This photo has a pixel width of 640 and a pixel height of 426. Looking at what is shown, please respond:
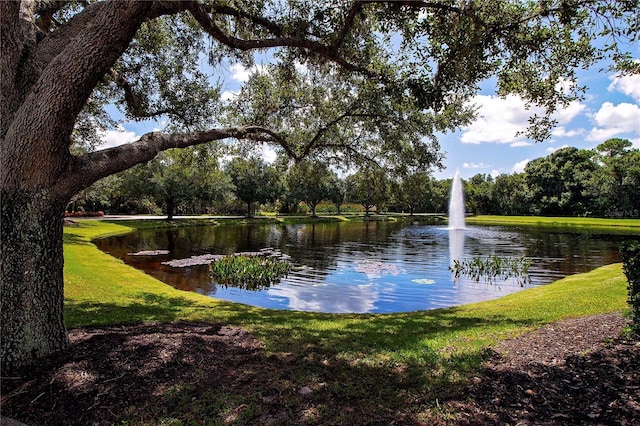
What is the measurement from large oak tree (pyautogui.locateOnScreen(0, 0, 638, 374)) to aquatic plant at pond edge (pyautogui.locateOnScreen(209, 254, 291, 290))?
24.7ft

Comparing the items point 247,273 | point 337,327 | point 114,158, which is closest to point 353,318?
point 337,327

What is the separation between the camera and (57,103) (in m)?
3.91

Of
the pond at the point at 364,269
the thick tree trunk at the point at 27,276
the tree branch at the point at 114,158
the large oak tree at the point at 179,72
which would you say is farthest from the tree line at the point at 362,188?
the thick tree trunk at the point at 27,276

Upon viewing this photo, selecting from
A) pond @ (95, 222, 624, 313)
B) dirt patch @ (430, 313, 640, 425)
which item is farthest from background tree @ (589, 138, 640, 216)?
dirt patch @ (430, 313, 640, 425)

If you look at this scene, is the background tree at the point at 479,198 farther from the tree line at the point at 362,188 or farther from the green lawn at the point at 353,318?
the green lawn at the point at 353,318

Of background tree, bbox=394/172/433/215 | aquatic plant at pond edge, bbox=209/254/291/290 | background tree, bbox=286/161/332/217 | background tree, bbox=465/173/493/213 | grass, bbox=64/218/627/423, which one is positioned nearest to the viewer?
grass, bbox=64/218/627/423

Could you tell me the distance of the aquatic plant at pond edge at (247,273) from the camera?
51.2 feet

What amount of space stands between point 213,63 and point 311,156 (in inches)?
197

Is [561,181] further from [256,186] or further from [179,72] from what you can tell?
[179,72]

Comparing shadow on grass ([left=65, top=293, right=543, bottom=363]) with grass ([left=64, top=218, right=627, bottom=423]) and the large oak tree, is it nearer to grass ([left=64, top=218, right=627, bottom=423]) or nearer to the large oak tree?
grass ([left=64, top=218, right=627, bottom=423])

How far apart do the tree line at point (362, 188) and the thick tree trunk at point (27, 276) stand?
25.3 feet

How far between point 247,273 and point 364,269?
6.70 meters

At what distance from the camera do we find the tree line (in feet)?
39.2

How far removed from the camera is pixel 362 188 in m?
11.7
